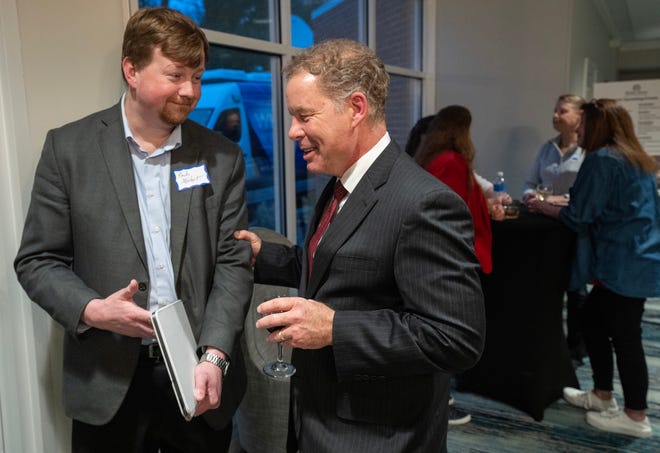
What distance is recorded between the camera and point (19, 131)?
1479 millimetres

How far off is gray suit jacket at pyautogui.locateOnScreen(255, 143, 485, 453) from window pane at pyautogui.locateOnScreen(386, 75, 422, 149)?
3.60m

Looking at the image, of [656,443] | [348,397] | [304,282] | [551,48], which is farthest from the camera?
[551,48]

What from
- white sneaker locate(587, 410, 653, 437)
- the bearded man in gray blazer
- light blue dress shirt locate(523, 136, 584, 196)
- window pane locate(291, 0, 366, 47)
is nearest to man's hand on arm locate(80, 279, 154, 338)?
the bearded man in gray blazer

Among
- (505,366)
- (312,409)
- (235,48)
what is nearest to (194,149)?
(312,409)

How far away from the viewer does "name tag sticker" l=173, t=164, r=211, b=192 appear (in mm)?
1382

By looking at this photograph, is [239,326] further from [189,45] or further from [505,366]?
[505,366]

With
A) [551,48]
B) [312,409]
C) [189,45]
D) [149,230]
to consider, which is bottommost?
[312,409]

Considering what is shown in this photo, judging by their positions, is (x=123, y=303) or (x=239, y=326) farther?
(x=239, y=326)

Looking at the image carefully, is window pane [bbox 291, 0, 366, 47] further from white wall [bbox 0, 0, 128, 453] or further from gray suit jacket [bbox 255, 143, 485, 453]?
gray suit jacket [bbox 255, 143, 485, 453]

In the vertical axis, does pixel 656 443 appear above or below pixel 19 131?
below

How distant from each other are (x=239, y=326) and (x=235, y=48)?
1784 mm

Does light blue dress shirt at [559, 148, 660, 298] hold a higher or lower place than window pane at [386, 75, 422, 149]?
lower

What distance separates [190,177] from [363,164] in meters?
0.49

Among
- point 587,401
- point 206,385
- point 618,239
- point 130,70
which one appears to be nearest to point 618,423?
point 587,401
